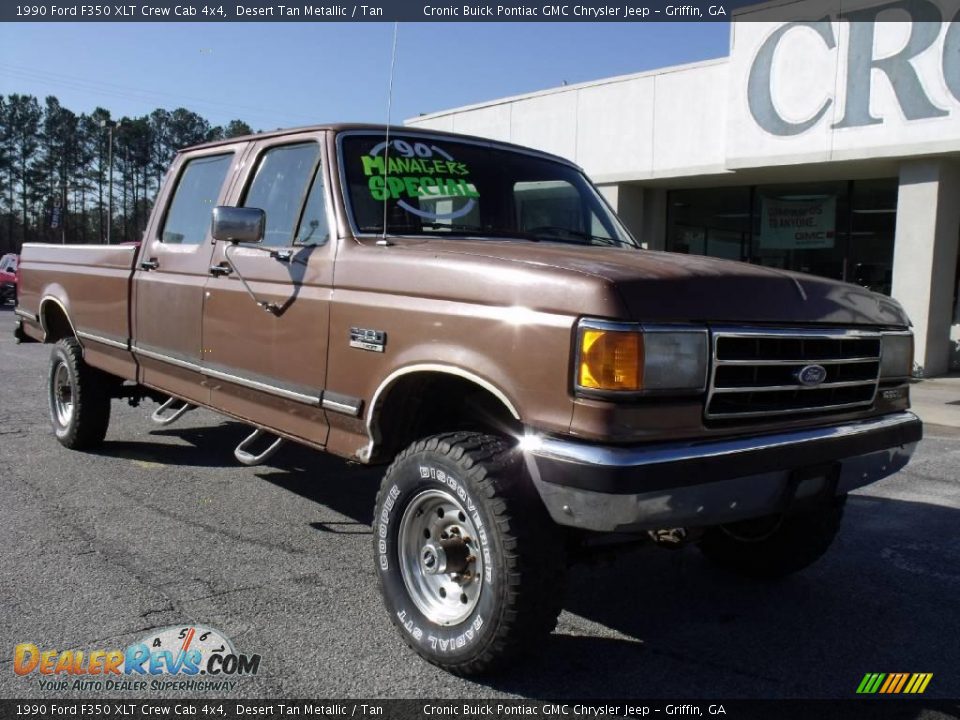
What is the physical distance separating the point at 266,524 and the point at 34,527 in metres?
1.22

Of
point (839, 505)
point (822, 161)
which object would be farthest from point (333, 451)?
point (822, 161)

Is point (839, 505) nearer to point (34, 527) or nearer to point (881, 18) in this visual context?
point (34, 527)

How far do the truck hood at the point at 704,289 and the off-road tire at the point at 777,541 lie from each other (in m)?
0.97

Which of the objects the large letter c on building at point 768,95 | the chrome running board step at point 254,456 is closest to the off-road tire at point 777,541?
the chrome running board step at point 254,456

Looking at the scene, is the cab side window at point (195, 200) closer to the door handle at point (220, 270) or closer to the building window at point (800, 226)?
the door handle at point (220, 270)

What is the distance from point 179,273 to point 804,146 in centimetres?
1123

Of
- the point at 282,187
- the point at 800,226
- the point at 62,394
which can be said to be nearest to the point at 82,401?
the point at 62,394

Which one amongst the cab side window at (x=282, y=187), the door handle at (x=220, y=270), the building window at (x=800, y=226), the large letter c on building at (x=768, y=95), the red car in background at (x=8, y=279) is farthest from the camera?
the red car in background at (x=8, y=279)

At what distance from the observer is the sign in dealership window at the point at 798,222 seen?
15195mm

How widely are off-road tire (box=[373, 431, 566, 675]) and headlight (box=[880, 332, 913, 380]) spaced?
1641 millimetres

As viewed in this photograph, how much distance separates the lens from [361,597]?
12.2 feet

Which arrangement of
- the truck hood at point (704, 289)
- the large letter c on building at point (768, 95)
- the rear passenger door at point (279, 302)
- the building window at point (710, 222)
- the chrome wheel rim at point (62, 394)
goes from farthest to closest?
the building window at point (710, 222) → the large letter c on building at point (768, 95) → the chrome wheel rim at point (62, 394) → the rear passenger door at point (279, 302) → the truck hood at point (704, 289)

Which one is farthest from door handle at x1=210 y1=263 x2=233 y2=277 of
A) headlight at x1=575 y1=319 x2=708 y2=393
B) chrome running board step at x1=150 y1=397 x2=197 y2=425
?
headlight at x1=575 y1=319 x2=708 y2=393

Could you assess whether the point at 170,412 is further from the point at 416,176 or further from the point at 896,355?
the point at 896,355
